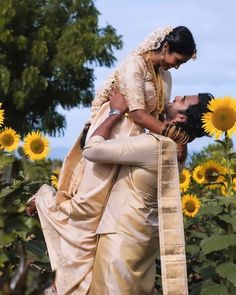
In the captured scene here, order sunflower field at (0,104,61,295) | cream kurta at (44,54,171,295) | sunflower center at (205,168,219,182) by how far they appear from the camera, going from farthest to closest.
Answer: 1. sunflower center at (205,168,219,182)
2. cream kurta at (44,54,171,295)
3. sunflower field at (0,104,61,295)

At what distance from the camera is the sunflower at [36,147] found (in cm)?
633

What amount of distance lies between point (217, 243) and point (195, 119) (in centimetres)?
113

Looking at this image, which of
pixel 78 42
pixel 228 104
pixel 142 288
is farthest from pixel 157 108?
pixel 78 42

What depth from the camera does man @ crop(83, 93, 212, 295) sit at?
423 centimetres

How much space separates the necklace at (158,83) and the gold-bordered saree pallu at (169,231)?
0.32 meters

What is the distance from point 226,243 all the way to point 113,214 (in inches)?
44.7

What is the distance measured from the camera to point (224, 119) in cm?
495

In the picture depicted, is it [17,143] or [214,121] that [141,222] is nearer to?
[214,121]

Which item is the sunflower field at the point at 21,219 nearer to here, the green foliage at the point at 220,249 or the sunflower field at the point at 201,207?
the sunflower field at the point at 201,207

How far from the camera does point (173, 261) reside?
4.23 metres

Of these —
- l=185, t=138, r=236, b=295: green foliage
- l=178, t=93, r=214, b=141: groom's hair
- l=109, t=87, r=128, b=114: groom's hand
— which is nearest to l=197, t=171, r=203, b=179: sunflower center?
l=185, t=138, r=236, b=295: green foliage

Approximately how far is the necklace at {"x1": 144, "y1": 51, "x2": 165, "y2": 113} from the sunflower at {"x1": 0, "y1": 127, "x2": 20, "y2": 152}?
5.02ft

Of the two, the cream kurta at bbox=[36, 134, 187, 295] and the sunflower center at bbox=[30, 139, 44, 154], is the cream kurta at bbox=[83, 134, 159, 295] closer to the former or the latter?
the cream kurta at bbox=[36, 134, 187, 295]

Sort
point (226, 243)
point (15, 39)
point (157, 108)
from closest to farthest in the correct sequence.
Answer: point (157, 108) → point (226, 243) → point (15, 39)
